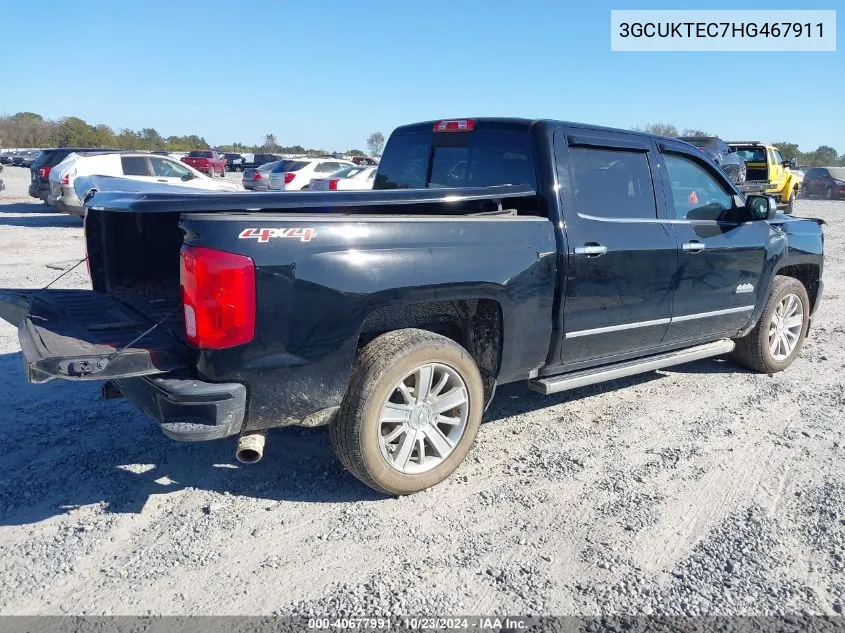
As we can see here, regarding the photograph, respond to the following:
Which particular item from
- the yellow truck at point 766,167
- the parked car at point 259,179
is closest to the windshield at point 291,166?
the parked car at point 259,179

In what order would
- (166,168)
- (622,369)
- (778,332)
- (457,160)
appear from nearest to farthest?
(622,369)
(457,160)
(778,332)
(166,168)

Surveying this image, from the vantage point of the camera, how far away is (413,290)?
3400 millimetres

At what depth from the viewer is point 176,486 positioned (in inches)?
144

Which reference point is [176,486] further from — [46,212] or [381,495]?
[46,212]

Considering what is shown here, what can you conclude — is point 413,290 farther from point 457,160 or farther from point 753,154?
point 753,154

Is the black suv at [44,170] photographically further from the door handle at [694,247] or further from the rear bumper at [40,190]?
the door handle at [694,247]

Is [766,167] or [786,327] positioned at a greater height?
[766,167]

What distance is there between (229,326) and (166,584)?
1.08 m

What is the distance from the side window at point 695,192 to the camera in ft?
16.0

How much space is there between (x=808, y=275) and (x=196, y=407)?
5490 millimetres

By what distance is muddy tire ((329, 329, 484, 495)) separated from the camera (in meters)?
3.37

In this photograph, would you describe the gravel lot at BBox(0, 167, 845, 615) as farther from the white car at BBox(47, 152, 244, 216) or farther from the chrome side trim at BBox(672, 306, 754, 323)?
the white car at BBox(47, 152, 244, 216)

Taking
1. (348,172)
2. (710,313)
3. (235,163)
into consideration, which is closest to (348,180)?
(348,172)

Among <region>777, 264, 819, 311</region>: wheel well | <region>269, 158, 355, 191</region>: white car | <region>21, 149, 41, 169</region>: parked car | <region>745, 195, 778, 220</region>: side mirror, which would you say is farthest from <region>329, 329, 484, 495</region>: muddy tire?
<region>21, 149, 41, 169</region>: parked car
